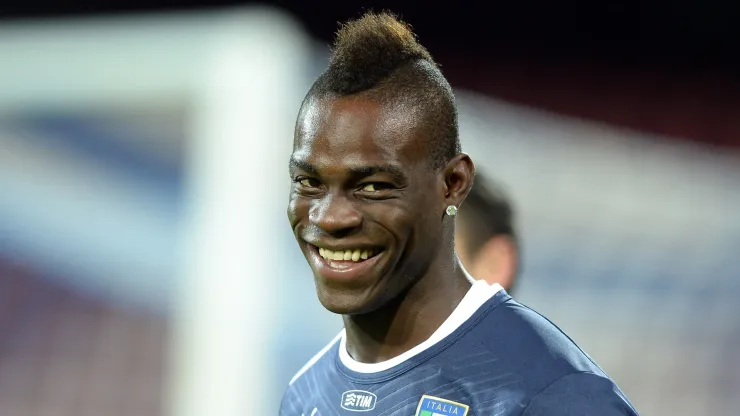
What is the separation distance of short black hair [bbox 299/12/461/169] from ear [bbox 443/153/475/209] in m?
0.02

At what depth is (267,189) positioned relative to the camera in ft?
21.4

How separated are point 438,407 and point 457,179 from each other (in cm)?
41

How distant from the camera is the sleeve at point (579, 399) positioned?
1721mm

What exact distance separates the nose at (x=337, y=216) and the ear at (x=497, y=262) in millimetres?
1185

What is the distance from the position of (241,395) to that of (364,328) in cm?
440

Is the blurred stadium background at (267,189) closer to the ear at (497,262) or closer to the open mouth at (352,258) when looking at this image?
the ear at (497,262)

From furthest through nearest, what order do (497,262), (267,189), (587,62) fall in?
(587,62) → (267,189) → (497,262)

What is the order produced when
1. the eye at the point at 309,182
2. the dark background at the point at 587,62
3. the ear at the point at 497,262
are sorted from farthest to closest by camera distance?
the dark background at the point at 587,62, the ear at the point at 497,262, the eye at the point at 309,182

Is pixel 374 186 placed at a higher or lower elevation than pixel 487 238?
higher

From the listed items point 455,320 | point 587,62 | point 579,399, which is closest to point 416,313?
point 455,320

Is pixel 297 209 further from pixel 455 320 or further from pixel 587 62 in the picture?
pixel 587 62

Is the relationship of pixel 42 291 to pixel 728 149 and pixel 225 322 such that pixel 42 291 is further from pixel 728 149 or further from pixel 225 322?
pixel 728 149

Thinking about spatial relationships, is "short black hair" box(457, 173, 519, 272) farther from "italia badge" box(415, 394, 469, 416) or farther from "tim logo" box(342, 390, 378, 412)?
"italia badge" box(415, 394, 469, 416)

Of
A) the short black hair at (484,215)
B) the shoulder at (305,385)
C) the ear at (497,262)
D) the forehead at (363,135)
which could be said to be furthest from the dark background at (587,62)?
the forehead at (363,135)
